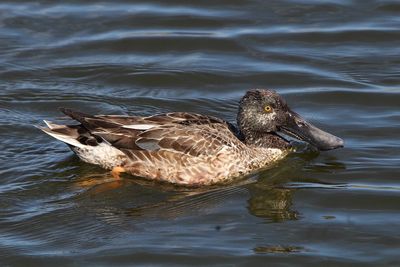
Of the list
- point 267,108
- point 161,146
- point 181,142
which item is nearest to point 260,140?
point 267,108

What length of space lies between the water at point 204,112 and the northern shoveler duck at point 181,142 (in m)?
0.21

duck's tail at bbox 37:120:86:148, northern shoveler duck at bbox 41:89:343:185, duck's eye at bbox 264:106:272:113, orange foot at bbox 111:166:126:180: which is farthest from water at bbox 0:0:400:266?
duck's eye at bbox 264:106:272:113

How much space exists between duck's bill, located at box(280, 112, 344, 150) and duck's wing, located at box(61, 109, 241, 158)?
0.66 m

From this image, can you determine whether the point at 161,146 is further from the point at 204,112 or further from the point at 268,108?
the point at 204,112

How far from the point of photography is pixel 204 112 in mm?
12172

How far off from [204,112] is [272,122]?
1605 mm

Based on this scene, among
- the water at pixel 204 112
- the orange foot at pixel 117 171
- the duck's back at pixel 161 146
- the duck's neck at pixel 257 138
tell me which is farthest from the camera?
the duck's neck at pixel 257 138

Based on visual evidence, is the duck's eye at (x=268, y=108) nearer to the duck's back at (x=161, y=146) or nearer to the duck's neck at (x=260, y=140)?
the duck's neck at (x=260, y=140)

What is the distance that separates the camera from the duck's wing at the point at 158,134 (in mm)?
10344

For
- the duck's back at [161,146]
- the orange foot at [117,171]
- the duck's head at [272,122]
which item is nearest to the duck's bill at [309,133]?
the duck's head at [272,122]

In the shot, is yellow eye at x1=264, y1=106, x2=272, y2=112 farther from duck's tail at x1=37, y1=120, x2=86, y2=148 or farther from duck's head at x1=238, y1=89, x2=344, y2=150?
duck's tail at x1=37, y1=120, x2=86, y2=148

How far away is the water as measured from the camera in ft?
29.0

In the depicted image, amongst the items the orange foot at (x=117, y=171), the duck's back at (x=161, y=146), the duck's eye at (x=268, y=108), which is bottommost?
the orange foot at (x=117, y=171)

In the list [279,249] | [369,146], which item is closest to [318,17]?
[369,146]
